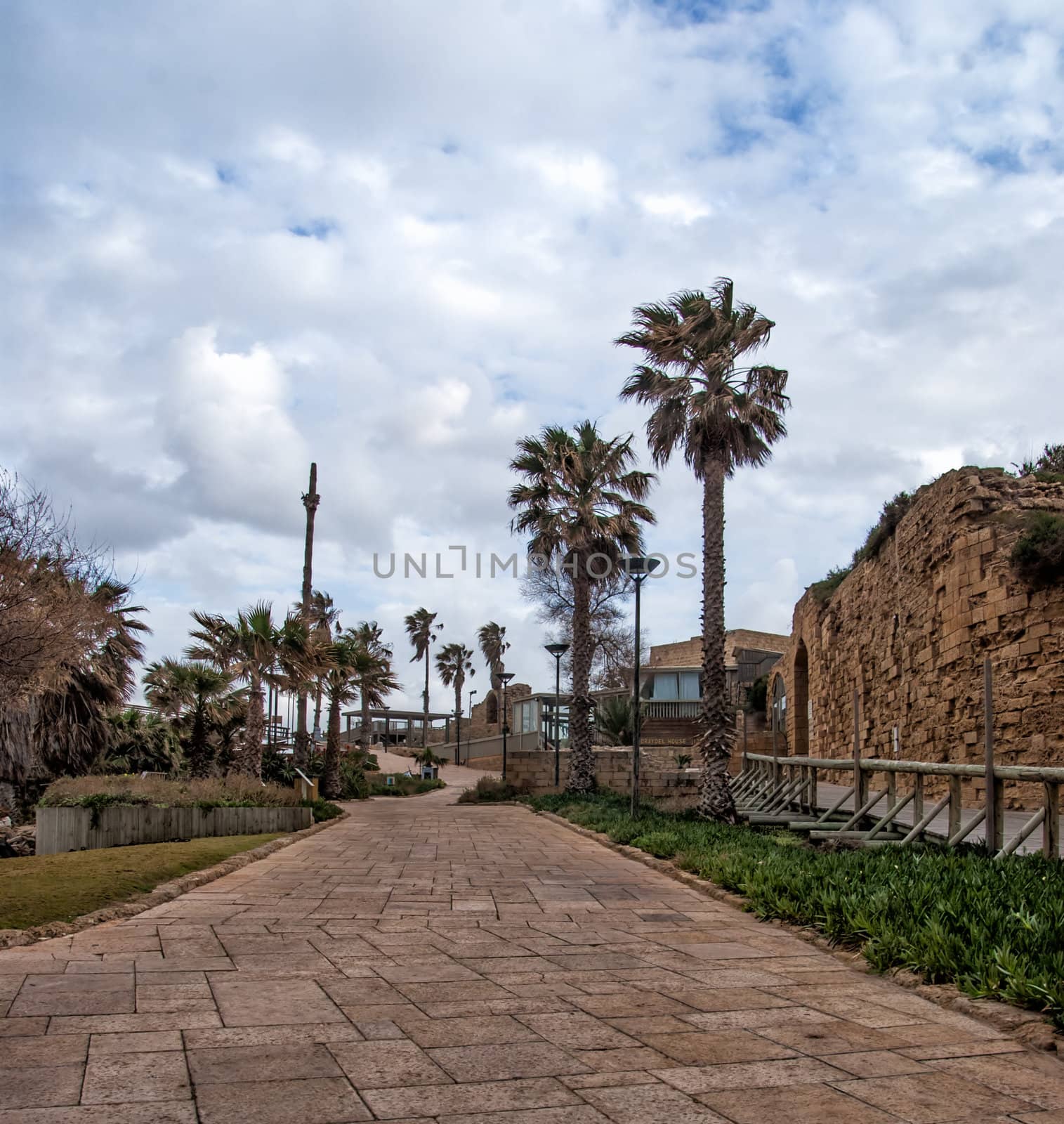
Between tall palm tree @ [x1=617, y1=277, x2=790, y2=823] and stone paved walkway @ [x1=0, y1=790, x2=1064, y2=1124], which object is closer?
stone paved walkway @ [x1=0, y1=790, x2=1064, y2=1124]

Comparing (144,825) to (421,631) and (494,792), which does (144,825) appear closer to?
(494,792)

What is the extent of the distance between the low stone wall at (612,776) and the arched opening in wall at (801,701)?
6.17 meters

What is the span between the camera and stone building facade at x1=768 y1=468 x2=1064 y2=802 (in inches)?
581

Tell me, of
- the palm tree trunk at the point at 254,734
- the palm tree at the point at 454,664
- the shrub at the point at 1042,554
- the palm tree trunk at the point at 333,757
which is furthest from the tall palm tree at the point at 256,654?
the palm tree at the point at 454,664

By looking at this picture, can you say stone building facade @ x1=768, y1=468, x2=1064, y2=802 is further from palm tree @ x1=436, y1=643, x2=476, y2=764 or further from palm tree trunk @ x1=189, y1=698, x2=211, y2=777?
palm tree @ x1=436, y1=643, x2=476, y2=764

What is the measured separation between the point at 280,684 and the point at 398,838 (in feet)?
23.9

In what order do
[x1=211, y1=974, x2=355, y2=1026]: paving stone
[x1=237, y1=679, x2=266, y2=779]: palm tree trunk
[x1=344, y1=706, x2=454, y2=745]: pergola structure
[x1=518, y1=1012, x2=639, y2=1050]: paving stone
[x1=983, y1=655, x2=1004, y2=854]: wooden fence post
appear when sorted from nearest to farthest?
[x1=518, y1=1012, x2=639, y2=1050]: paving stone, [x1=211, y1=974, x2=355, y2=1026]: paving stone, [x1=983, y1=655, x2=1004, y2=854]: wooden fence post, [x1=237, y1=679, x2=266, y2=779]: palm tree trunk, [x1=344, y1=706, x2=454, y2=745]: pergola structure

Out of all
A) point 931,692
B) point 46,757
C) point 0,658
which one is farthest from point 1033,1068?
point 46,757

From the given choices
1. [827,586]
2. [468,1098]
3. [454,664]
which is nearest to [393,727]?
[454,664]

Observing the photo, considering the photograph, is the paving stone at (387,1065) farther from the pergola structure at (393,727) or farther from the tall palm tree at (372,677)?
the pergola structure at (393,727)

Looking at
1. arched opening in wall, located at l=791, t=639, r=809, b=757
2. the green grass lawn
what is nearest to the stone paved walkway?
the green grass lawn

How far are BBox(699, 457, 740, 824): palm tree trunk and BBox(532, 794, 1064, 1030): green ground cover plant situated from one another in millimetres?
4889

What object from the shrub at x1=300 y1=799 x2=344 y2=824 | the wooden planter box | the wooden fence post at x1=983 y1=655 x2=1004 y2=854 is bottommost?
the shrub at x1=300 y1=799 x2=344 y2=824

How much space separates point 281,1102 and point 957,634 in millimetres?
16109
